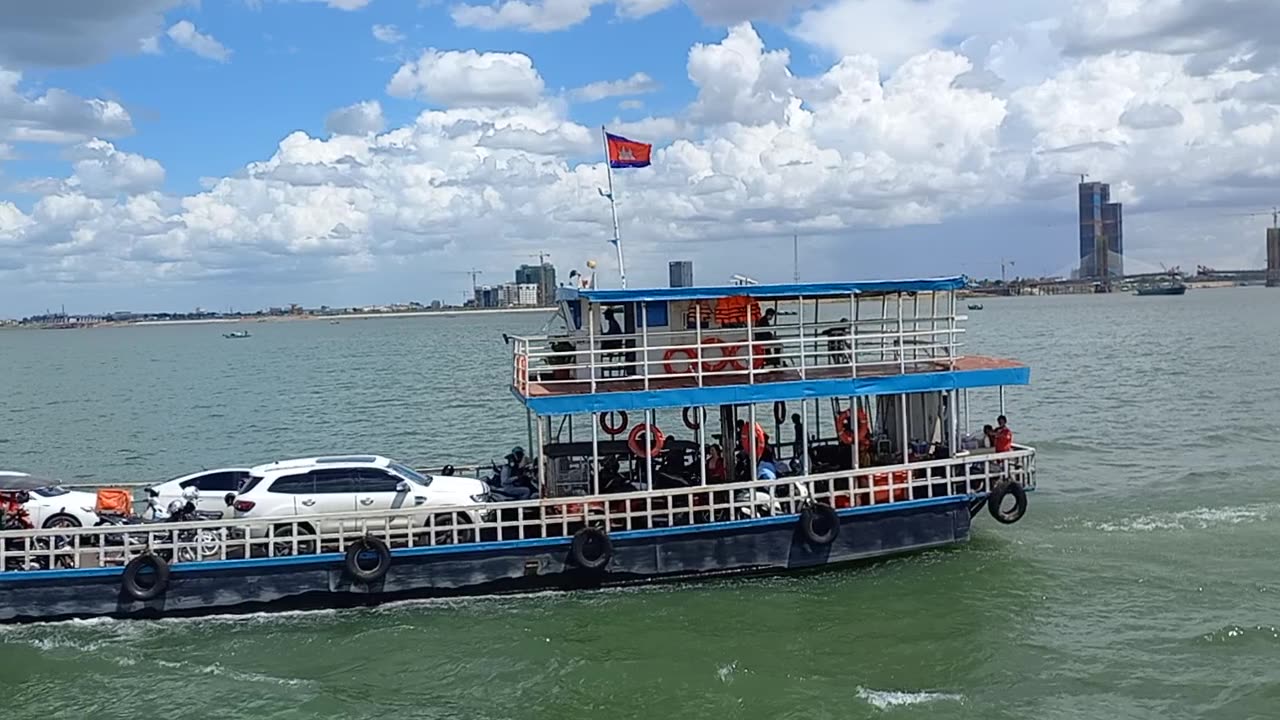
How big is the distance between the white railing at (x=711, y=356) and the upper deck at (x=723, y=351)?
23 millimetres

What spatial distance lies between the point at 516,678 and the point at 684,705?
2317 millimetres

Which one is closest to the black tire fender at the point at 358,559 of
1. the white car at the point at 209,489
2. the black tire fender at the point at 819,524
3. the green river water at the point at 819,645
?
the green river water at the point at 819,645

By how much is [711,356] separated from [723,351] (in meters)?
0.23

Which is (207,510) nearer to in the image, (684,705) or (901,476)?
(684,705)

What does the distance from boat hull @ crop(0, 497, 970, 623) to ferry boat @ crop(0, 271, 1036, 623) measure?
28mm

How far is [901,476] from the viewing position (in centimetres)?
1853

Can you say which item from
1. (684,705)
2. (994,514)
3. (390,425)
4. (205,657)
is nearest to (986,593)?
(994,514)

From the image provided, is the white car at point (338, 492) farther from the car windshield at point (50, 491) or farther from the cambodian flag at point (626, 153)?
the cambodian flag at point (626, 153)

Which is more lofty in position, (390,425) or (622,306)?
(622,306)

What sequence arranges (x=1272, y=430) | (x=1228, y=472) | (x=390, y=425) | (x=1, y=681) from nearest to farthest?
1. (x=1, y=681)
2. (x=1228, y=472)
3. (x=1272, y=430)
4. (x=390, y=425)

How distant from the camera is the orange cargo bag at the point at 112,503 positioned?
57.3 ft

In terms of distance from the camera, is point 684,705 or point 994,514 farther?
point 994,514

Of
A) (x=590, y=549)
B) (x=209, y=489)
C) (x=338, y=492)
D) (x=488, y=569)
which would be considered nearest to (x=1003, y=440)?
(x=590, y=549)

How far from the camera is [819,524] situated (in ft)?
57.5
